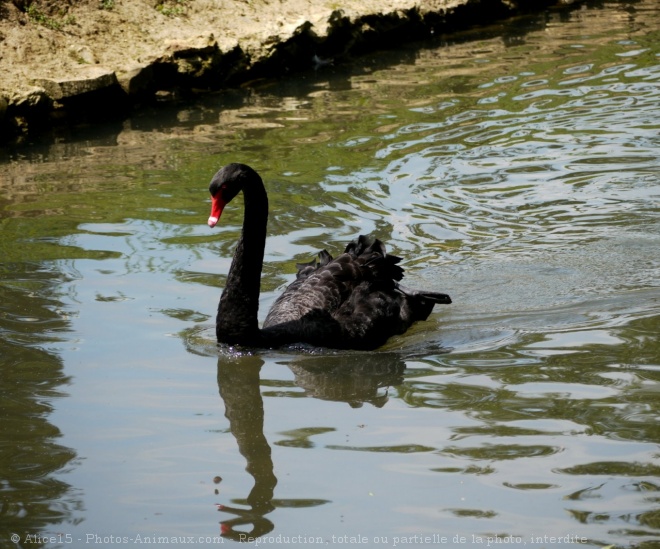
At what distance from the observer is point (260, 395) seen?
17.1ft

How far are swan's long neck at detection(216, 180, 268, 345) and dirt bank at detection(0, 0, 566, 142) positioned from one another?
5.67m

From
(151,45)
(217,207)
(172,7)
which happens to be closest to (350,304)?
(217,207)

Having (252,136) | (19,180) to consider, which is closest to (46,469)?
(19,180)

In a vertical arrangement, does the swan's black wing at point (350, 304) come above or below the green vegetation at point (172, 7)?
below

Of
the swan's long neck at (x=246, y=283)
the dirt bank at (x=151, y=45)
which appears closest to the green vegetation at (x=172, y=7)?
the dirt bank at (x=151, y=45)

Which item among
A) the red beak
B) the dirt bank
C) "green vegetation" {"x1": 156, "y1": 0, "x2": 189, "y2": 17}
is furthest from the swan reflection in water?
"green vegetation" {"x1": 156, "y1": 0, "x2": 189, "y2": 17}

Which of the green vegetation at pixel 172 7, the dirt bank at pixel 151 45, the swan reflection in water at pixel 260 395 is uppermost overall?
the green vegetation at pixel 172 7

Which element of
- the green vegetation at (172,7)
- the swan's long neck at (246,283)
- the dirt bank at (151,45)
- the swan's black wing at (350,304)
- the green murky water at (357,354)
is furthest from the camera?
the green vegetation at (172,7)

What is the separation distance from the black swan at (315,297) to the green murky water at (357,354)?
123 mm

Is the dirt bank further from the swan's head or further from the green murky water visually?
the swan's head

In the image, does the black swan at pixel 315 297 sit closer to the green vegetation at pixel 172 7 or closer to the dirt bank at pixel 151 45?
→ the dirt bank at pixel 151 45

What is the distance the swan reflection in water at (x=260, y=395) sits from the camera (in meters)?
3.97

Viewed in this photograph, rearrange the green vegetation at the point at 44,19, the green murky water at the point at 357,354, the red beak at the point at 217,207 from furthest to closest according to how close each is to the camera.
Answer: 1. the green vegetation at the point at 44,19
2. the red beak at the point at 217,207
3. the green murky water at the point at 357,354

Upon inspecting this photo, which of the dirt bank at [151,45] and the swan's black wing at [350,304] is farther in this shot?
the dirt bank at [151,45]
